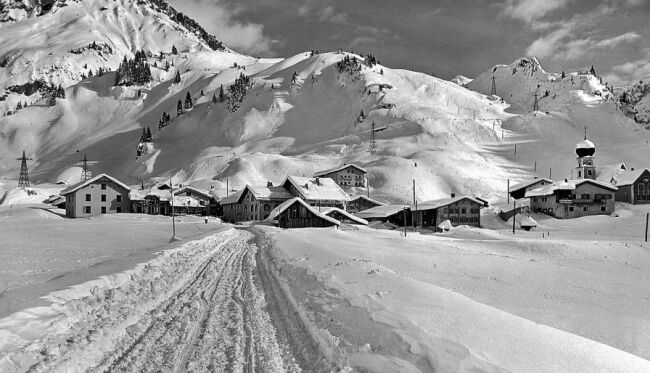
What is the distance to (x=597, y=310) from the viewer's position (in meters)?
17.7

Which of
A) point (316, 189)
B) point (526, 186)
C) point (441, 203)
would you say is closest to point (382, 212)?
point (441, 203)

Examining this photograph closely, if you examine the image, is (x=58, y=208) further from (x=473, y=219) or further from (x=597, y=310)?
(x=597, y=310)

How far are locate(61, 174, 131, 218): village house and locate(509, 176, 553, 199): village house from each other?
7912 cm

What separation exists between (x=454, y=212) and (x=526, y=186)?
97.5 feet

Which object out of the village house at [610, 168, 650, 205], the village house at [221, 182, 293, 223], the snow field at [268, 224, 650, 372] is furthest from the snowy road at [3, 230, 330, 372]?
the village house at [610, 168, 650, 205]

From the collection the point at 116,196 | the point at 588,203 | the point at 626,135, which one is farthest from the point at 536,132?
the point at 116,196

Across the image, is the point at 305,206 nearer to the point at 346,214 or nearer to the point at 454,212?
the point at 346,214

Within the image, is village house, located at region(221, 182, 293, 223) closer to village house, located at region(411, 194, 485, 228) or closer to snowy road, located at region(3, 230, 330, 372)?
village house, located at region(411, 194, 485, 228)

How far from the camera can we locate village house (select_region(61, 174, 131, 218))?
93250 mm

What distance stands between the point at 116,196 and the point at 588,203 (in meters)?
85.5

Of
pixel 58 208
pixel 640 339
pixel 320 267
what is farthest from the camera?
pixel 58 208

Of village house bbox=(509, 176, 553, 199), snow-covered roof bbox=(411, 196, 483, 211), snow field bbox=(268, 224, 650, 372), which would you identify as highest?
village house bbox=(509, 176, 553, 199)

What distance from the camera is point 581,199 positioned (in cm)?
8875

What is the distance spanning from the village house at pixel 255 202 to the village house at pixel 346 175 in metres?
28.5
